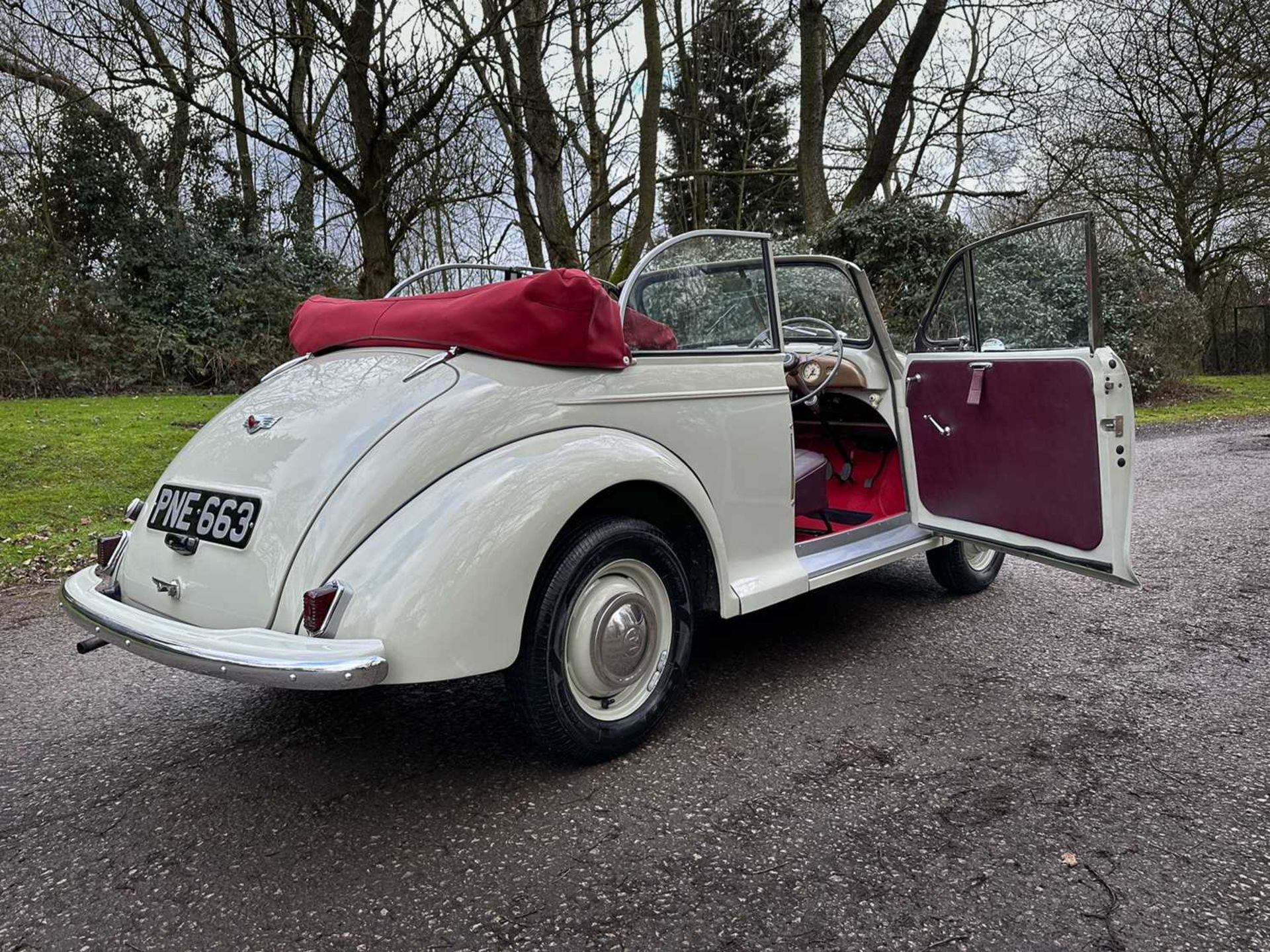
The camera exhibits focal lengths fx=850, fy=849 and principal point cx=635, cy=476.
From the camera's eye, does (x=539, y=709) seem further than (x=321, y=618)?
Yes

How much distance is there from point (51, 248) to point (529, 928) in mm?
13653

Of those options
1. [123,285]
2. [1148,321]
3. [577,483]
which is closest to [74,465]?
[577,483]

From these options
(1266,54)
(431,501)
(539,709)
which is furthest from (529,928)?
(1266,54)

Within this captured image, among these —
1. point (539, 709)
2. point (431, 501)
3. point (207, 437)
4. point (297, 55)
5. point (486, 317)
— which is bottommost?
point (539, 709)

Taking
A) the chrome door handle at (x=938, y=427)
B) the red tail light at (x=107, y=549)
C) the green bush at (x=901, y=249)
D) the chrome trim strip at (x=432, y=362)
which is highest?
the green bush at (x=901, y=249)

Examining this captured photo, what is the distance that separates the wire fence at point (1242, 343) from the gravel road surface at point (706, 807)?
2092 cm

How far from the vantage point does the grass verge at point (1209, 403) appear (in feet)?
40.4

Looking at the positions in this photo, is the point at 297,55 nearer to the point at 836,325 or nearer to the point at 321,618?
the point at 836,325

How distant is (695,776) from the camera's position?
8.73 feet

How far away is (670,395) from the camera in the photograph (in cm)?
307

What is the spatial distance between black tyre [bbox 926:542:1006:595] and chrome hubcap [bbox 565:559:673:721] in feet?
6.68

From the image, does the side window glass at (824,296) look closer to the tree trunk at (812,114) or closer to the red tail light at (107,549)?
the red tail light at (107,549)

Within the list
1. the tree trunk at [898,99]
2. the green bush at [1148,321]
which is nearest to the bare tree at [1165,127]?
the green bush at [1148,321]

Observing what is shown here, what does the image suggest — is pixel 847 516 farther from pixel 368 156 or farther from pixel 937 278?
pixel 368 156
